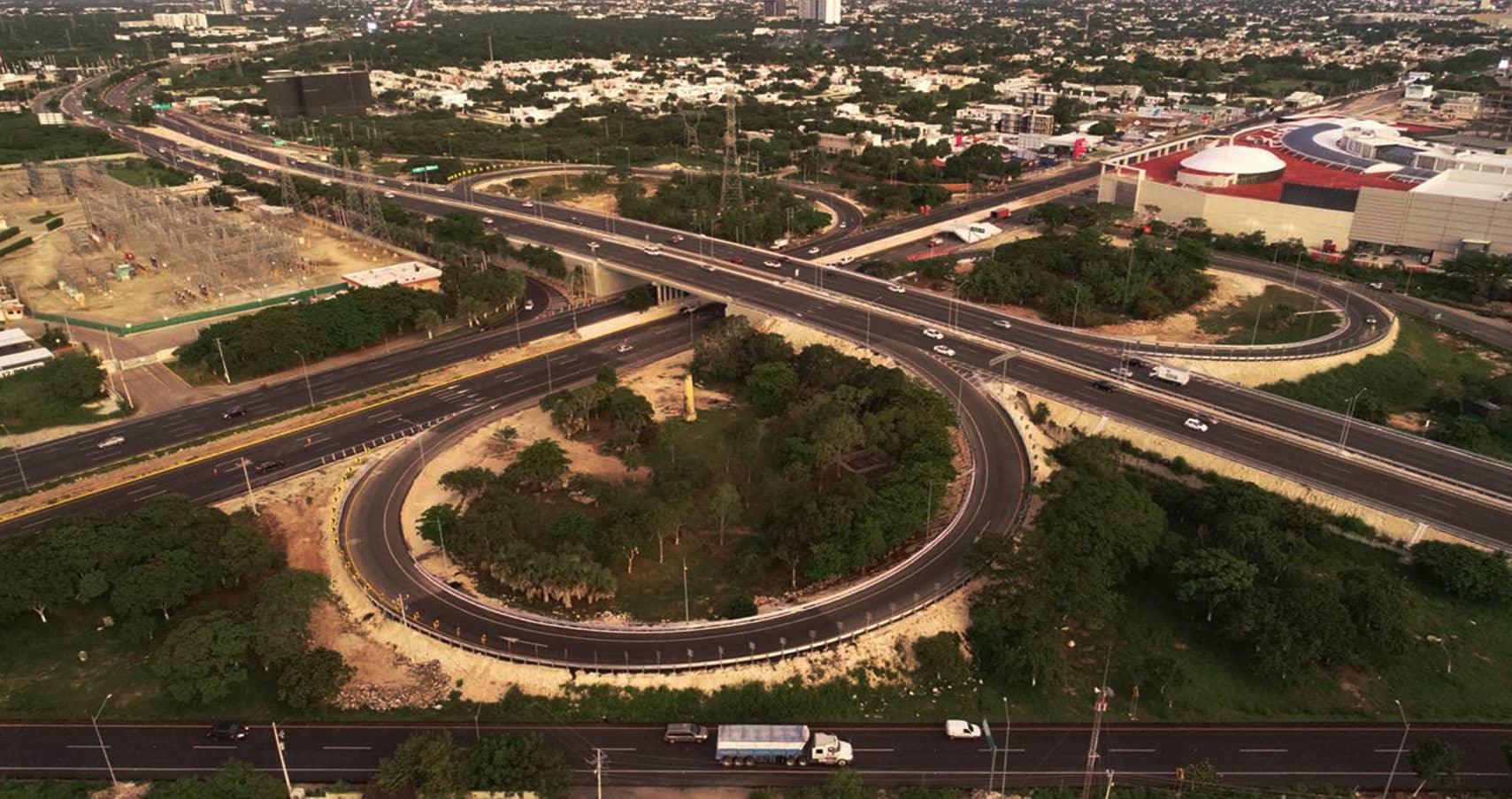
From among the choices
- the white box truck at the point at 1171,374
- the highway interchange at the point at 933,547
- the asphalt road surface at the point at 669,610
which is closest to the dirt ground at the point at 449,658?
the asphalt road surface at the point at 669,610

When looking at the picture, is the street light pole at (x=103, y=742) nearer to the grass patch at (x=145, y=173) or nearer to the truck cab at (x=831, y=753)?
the truck cab at (x=831, y=753)

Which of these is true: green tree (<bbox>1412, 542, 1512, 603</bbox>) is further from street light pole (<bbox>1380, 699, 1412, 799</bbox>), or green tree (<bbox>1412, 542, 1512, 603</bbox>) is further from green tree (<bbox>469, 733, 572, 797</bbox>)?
green tree (<bbox>469, 733, 572, 797</bbox>)

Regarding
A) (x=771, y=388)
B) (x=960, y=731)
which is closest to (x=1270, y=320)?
(x=771, y=388)

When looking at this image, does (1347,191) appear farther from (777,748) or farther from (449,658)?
(449,658)

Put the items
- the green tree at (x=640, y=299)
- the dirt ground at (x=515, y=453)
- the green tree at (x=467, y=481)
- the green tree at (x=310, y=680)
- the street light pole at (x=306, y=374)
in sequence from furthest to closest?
the green tree at (x=640, y=299) → the street light pole at (x=306, y=374) → the green tree at (x=467, y=481) → the dirt ground at (x=515, y=453) → the green tree at (x=310, y=680)

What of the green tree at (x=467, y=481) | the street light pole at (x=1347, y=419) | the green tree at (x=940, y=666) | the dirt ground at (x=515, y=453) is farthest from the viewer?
the street light pole at (x=1347, y=419)

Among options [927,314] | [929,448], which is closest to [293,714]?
[929,448]
